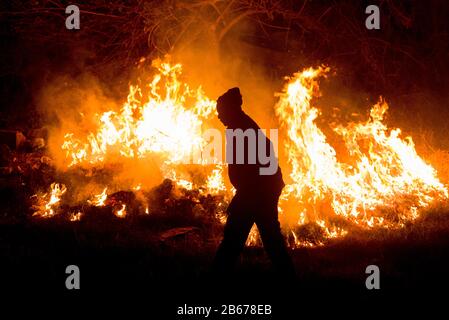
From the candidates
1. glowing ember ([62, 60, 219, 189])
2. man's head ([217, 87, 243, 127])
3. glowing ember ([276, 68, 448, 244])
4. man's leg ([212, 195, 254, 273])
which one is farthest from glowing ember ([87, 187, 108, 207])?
man's head ([217, 87, 243, 127])

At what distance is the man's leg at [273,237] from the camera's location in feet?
16.5

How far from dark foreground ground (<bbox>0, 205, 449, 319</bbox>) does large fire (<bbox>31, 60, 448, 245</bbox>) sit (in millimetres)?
854

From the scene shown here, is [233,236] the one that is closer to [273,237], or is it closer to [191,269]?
[273,237]

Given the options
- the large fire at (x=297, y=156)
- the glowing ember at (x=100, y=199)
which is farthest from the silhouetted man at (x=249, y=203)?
the glowing ember at (x=100, y=199)

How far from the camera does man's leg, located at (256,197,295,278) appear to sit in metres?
5.03

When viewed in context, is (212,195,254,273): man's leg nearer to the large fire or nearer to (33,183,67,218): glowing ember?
the large fire

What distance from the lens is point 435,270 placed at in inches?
224

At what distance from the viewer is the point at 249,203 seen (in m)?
5.04

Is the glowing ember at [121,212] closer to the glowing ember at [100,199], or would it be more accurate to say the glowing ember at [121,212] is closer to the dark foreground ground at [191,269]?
the glowing ember at [100,199]

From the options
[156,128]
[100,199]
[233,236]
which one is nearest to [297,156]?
[156,128]

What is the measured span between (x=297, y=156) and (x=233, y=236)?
13.9 feet

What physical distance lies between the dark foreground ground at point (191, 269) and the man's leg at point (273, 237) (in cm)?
16
